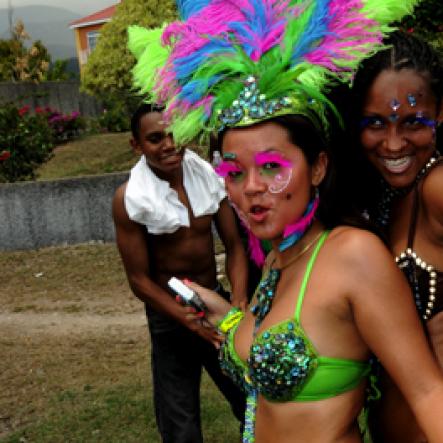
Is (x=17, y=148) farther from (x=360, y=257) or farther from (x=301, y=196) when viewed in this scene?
(x=360, y=257)

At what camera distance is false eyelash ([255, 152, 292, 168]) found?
1.74m

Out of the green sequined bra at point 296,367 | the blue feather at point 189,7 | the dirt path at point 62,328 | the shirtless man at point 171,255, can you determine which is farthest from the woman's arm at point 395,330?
the dirt path at point 62,328

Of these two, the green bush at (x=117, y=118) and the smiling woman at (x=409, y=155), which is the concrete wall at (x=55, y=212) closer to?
the smiling woman at (x=409, y=155)

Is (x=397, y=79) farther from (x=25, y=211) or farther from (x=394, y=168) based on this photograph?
(x=25, y=211)

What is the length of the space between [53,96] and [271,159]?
20.4 m

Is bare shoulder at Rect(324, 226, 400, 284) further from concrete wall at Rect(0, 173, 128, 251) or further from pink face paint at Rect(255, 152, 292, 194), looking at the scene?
concrete wall at Rect(0, 173, 128, 251)

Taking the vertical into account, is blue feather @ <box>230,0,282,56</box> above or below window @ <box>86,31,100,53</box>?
below

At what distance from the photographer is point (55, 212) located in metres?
9.28

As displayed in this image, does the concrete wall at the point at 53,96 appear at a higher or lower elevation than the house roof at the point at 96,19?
lower

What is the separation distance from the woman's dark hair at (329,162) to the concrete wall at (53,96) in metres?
17.9

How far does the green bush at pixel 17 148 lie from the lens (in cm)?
1051

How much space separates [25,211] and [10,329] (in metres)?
2.97

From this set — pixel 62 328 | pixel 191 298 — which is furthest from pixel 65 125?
pixel 191 298

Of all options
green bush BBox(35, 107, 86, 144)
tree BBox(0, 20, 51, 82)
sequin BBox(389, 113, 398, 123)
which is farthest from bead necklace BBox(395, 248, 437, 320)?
tree BBox(0, 20, 51, 82)
